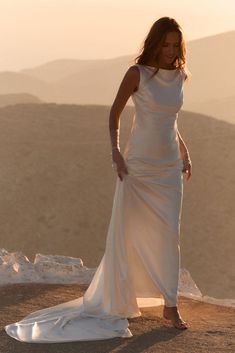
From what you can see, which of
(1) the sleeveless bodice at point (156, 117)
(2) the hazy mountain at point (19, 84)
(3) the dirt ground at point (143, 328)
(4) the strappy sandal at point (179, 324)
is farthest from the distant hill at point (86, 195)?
(2) the hazy mountain at point (19, 84)

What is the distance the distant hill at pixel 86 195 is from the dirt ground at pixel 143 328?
32.9 feet

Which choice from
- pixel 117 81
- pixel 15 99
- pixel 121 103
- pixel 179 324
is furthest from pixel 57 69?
pixel 179 324

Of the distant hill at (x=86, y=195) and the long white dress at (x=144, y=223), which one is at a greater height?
the long white dress at (x=144, y=223)

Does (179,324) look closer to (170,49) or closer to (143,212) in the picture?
(143,212)

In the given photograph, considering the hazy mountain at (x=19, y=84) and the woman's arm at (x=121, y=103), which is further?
the hazy mountain at (x=19, y=84)

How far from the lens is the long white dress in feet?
15.5

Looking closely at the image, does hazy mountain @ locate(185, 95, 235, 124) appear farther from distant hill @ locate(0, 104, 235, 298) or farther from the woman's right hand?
the woman's right hand

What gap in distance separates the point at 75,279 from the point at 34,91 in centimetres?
7627

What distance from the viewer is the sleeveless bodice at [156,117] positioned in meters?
4.67

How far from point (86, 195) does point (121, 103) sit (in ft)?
45.2

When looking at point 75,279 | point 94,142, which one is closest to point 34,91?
point 94,142

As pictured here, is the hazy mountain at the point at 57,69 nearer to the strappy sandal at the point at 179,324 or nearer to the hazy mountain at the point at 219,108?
the hazy mountain at the point at 219,108

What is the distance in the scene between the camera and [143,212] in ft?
15.9

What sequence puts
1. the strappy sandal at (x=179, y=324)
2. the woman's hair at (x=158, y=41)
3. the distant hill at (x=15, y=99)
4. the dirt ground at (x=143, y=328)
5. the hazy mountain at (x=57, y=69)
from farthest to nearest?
the hazy mountain at (x=57, y=69) < the distant hill at (x=15, y=99) < the strappy sandal at (x=179, y=324) < the woman's hair at (x=158, y=41) < the dirt ground at (x=143, y=328)
